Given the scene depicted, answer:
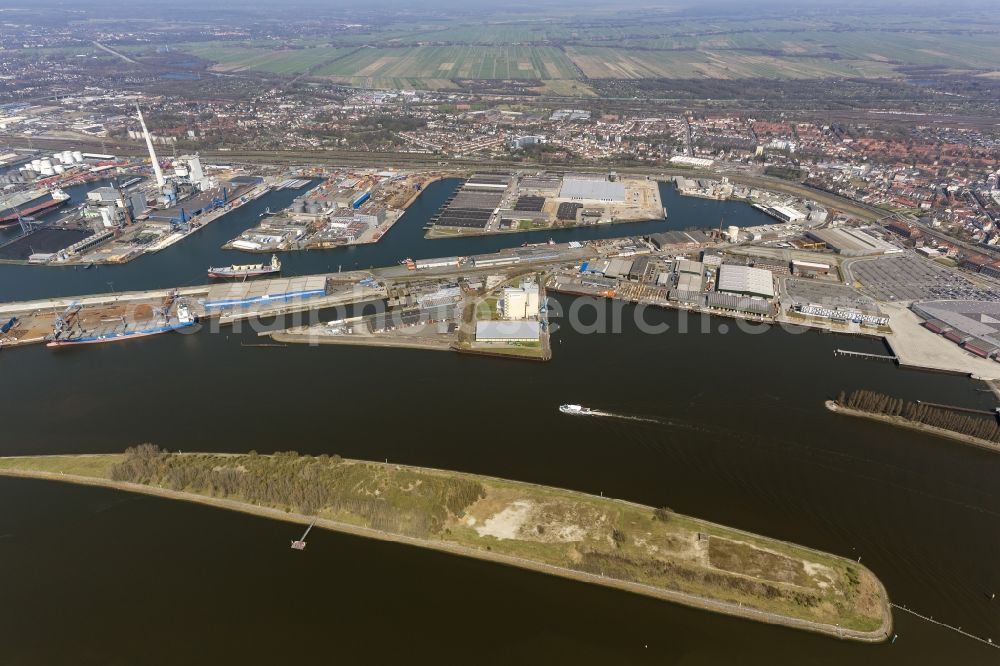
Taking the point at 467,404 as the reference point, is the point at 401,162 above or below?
above

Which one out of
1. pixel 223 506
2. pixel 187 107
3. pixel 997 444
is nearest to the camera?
pixel 223 506

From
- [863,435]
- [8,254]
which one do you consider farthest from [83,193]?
[863,435]

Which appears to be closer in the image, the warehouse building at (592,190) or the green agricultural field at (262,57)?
the warehouse building at (592,190)

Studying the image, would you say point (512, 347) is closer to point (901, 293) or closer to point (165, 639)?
point (165, 639)

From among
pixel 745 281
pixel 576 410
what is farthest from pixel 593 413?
pixel 745 281

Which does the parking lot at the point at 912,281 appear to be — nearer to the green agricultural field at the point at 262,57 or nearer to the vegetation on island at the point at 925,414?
the vegetation on island at the point at 925,414

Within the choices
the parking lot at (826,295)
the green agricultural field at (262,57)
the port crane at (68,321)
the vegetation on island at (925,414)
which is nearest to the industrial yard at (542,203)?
the parking lot at (826,295)

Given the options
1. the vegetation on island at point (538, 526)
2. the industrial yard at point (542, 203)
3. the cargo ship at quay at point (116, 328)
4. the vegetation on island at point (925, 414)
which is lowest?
the vegetation on island at point (538, 526)
